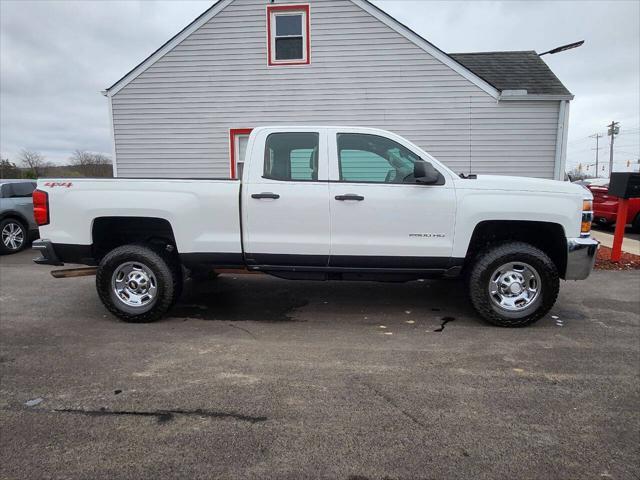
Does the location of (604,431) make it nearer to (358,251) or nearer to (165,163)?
(358,251)

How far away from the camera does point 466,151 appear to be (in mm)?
10766

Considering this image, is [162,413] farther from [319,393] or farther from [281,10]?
[281,10]

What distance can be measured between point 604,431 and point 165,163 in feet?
35.6

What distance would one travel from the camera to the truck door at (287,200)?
176 inches

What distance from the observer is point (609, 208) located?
40.0 feet

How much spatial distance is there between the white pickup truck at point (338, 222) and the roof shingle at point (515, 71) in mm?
7476

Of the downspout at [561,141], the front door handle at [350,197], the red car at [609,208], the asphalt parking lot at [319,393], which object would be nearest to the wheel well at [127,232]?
the asphalt parking lot at [319,393]

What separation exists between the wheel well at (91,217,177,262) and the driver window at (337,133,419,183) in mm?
2039

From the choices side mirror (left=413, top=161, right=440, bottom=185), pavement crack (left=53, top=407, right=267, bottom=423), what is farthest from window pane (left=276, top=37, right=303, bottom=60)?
pavement crack (left=53, top=407, right=267, bottom=423)

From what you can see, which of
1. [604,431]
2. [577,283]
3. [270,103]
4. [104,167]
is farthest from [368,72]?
[104,167]

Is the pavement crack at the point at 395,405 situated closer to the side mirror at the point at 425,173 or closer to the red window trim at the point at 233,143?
the side mirror at the point at 425,173

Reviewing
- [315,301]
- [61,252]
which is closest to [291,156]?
[315,301]

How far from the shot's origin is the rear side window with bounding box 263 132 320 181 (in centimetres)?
459

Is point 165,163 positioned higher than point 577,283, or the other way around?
point 165,163
